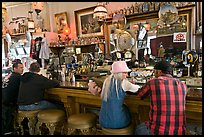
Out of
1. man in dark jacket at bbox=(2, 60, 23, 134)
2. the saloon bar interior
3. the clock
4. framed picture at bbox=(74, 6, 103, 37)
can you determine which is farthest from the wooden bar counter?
framed picture at bbox=(74, 6, 103, 37)

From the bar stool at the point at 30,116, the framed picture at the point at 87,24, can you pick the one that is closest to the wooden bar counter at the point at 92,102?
the bar stool at the point at 30,116

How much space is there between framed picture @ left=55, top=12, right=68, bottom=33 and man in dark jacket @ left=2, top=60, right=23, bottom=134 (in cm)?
222

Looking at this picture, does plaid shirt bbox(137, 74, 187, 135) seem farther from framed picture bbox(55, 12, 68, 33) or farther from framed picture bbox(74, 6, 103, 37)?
framed picture bbox(55, 12, 68, 33)

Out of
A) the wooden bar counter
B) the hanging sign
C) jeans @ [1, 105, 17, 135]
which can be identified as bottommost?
jeans @ [1, 105, 17, 135]

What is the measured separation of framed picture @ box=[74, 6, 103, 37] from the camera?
497cm

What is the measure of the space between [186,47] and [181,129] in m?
2.14

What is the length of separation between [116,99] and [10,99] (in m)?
2.04

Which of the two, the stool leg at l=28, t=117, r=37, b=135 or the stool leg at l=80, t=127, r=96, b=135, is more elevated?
the stool leg at l=80, t=127, r=96, b=135

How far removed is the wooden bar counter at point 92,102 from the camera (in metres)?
2.14

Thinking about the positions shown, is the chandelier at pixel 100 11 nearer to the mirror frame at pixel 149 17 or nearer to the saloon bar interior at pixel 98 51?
the saloon bar interior at pixel 98 51

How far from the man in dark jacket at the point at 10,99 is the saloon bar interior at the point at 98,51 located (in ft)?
0.33

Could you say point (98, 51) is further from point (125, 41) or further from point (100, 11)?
point (100, 11)

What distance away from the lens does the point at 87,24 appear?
5156mm

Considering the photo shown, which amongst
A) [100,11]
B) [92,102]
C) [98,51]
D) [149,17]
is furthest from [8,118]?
[149,17]
